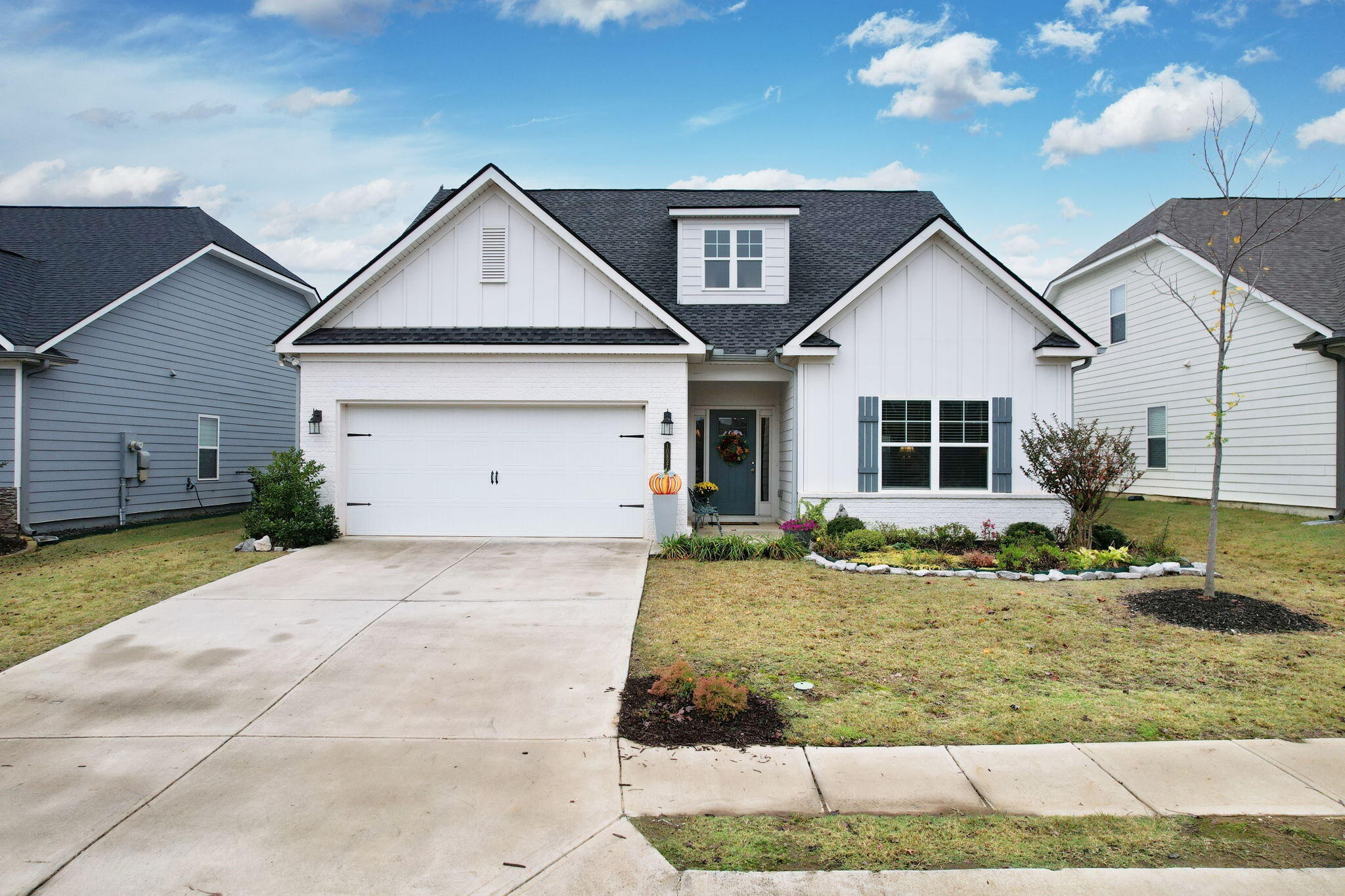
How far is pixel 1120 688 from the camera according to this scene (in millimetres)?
5402

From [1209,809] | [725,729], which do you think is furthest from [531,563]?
[1209,809]

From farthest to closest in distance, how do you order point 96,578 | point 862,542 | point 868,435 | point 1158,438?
point 1158,438, point 868,435, point 862,542, point 96,578

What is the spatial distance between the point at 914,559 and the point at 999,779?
20.0ft

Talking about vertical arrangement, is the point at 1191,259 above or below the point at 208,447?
above

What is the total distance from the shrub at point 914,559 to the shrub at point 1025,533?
1.43 meters

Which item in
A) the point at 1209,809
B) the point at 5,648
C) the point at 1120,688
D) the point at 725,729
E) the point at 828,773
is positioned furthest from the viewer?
the point at 5,648

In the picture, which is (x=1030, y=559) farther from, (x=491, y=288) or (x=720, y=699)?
(x=491, y=288)

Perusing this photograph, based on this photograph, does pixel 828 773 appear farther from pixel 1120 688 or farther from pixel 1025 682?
pixel 1120 688

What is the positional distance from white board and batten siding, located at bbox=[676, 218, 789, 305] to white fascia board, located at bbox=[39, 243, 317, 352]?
10.2 m

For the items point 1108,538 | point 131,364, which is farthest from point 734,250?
point 131,364

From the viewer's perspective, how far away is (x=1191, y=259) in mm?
15211

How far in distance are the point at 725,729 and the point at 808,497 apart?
25.3 ft

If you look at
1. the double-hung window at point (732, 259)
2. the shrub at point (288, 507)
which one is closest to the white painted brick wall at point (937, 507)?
the double-hung window at point (732, 259)

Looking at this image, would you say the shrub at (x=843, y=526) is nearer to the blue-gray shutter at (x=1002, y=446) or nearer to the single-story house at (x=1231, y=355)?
the blue-gray shutter at (x=1002, y=446)
